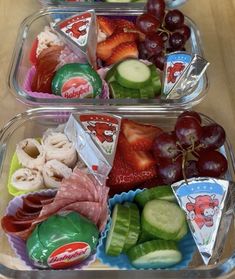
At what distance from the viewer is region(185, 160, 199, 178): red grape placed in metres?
0.91

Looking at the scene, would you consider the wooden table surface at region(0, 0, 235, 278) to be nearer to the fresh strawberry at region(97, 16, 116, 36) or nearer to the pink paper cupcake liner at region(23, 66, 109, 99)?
the pink paper cupcake liner at region(23, 66, 109, 99)

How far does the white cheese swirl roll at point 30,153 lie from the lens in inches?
37.5

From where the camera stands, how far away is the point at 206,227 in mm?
834

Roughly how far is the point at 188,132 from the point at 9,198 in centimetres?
34

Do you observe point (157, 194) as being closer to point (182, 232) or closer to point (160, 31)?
point (182, 232)

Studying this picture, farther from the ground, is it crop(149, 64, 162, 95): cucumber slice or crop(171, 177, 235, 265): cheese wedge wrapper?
crop(149, 64, 162, 95): cucumber slice

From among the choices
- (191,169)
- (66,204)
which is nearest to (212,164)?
(191,169)

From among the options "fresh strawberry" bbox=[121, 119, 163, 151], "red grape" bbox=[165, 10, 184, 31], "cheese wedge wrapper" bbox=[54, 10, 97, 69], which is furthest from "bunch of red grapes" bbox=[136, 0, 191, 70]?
"fresh strawberry" bbox=[121, 119, 163, 151]

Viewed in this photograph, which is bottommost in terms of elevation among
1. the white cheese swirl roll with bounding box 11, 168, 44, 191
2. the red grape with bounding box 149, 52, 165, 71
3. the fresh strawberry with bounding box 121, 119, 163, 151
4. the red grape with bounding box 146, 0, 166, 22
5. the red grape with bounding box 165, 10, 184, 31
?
the white cheese swirl roll with bounding box 11, 168, 44, 191

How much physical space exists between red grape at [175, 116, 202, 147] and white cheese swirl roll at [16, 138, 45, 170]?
0.26 meters

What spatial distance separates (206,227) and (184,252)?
0.21 ft

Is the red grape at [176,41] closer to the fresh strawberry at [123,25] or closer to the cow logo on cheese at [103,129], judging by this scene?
the fresh strawberry at [123,25]

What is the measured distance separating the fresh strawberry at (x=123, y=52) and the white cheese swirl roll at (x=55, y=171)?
0.37 m

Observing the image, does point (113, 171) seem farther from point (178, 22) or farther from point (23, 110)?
point (178, 22)
